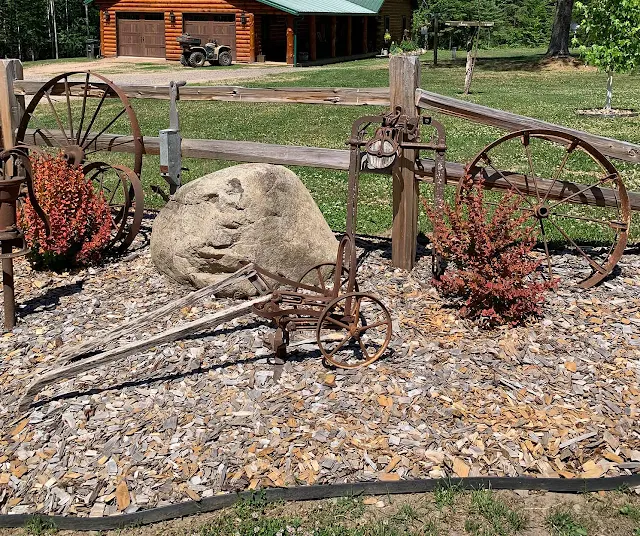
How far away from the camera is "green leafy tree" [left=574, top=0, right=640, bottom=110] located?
1497 cm

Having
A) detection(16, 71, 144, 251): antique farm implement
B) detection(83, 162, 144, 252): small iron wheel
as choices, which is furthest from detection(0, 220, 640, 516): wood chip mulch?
detection(16, 71, 144, 251): antique farm implement

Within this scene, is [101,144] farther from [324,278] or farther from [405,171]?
[405,171]

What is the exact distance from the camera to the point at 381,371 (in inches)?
178

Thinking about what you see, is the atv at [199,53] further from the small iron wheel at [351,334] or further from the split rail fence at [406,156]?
the small iron wheel at [351,334]

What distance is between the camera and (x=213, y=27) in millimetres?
32844

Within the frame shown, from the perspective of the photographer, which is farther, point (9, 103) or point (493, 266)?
point (9, 103)

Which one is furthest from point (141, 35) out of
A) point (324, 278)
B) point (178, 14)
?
point (324, 278)

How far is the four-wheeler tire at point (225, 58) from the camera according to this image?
30.8 m

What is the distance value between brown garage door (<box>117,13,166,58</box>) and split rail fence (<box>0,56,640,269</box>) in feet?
93.8

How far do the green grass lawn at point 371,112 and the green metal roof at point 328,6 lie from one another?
2.60 meters

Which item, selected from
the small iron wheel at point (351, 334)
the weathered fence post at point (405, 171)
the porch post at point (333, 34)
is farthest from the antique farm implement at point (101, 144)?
the porch post at point (333, 34)

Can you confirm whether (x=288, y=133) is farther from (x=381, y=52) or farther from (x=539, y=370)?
(x=381, y=52)

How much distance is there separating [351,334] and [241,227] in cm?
128

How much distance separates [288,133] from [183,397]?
34.5 feet
